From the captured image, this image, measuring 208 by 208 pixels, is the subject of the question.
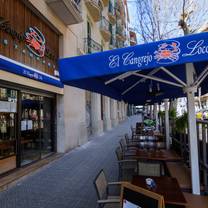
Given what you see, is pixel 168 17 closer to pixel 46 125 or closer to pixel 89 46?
pixel 89 46

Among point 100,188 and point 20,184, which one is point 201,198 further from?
point 20,184

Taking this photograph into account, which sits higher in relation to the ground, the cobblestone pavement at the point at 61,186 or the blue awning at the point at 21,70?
the blue awning at the point at 21,70

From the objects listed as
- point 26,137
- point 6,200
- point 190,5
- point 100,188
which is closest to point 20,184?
point 6,200

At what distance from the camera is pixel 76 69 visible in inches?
132

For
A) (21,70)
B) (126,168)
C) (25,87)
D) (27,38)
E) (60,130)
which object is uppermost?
(27,38)

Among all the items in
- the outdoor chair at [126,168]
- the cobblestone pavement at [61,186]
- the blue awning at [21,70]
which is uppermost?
the blue awning at [21,70]

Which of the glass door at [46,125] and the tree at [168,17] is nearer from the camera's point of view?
the glass door at [46,125]

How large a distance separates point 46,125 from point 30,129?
4.74 feet

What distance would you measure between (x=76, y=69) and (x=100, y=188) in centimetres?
176

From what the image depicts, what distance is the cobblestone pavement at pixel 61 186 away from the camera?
192 inches

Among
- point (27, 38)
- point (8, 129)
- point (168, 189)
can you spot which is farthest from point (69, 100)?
point (168, 189)

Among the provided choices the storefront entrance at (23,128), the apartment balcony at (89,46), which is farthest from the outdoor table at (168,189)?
the apartment balcony at (89,46)

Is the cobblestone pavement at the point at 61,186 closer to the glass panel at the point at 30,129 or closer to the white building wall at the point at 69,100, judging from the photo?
the glass panel at the point at 30,129

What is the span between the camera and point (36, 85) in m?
7.90
